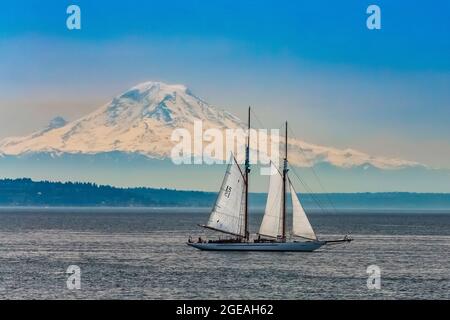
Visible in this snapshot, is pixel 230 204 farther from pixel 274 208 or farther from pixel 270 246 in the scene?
pixel 270 246

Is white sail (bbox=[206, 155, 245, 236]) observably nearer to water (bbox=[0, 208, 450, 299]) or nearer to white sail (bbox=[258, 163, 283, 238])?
white sail (bbox=[258, 163, 283, 238])

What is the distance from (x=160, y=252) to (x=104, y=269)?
2667 cm

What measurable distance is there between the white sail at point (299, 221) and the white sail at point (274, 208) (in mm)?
1591

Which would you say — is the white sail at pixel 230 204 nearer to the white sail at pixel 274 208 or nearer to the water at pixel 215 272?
the white sail at pixel 274 208

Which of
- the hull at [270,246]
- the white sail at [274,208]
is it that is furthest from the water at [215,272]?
the white sail at [274,208]


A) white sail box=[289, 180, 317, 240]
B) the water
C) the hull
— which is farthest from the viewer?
the hull

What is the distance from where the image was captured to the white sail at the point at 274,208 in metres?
118

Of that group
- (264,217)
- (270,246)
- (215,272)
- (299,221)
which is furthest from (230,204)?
(215,272)

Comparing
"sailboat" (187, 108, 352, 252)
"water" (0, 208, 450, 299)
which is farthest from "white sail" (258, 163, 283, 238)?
"water" (0, 208, 450, 299)

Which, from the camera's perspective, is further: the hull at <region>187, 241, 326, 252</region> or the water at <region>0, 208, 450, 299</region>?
the hull at <region>187, 241, 326, 252</region>

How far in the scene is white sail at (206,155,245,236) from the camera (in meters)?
118

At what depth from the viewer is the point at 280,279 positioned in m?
87.5

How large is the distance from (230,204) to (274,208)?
544cm

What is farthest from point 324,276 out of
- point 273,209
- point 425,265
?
point 273,209
